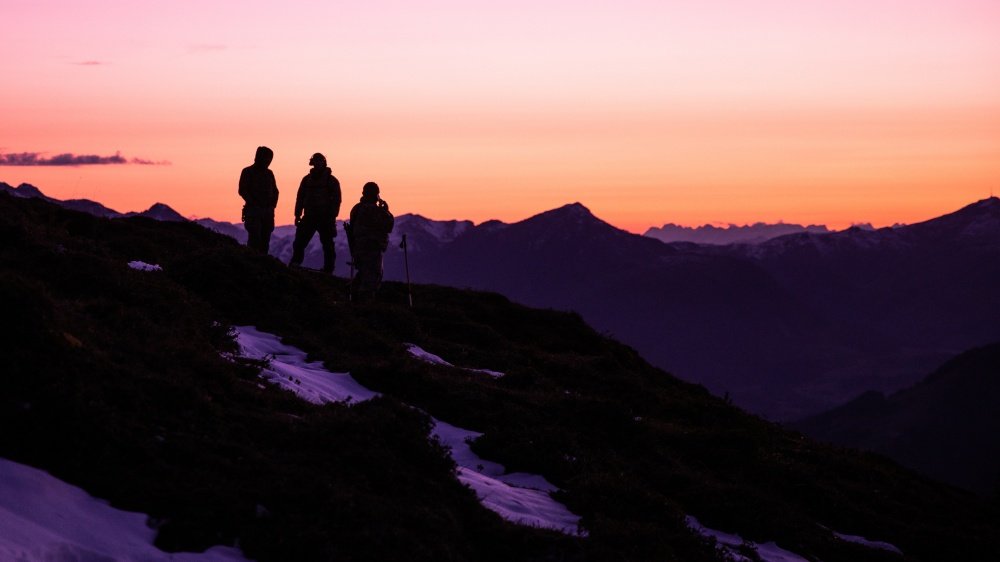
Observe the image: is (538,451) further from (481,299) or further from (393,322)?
(481,299)

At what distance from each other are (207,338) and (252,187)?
13561mm

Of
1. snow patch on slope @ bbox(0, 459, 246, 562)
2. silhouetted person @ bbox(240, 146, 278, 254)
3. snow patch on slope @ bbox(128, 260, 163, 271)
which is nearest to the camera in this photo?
snow patch on slope @ bbox(0, 459, 246, 562)

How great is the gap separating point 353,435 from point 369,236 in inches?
653

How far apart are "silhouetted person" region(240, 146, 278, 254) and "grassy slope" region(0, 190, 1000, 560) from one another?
5.89ft

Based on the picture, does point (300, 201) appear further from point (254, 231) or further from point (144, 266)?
point (144, 266)

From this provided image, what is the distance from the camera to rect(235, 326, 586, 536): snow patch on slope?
548 inches

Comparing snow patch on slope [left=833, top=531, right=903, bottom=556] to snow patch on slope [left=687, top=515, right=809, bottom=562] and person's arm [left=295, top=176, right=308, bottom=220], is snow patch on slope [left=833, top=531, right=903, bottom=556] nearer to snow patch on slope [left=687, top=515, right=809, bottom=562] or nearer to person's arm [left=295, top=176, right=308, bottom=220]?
snow patch on slope [left=687, top=515, right=809, bottom=562]

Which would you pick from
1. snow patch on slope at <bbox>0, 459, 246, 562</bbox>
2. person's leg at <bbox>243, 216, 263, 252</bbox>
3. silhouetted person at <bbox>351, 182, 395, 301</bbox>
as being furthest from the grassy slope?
person's leg at <bbox>243, 216, 263, 252</bbox>

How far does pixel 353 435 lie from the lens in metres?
12.8

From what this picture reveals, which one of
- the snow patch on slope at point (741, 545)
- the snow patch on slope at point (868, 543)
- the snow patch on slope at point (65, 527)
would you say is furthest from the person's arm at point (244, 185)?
the snow patch on slope at point (65, 527)

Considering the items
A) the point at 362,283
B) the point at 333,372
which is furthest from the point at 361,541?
the point at 362,283

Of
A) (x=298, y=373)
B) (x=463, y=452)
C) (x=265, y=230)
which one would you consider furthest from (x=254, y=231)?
(x=463, y=452)

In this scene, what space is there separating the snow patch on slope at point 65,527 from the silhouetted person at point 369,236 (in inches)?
757

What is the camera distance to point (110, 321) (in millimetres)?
14258
